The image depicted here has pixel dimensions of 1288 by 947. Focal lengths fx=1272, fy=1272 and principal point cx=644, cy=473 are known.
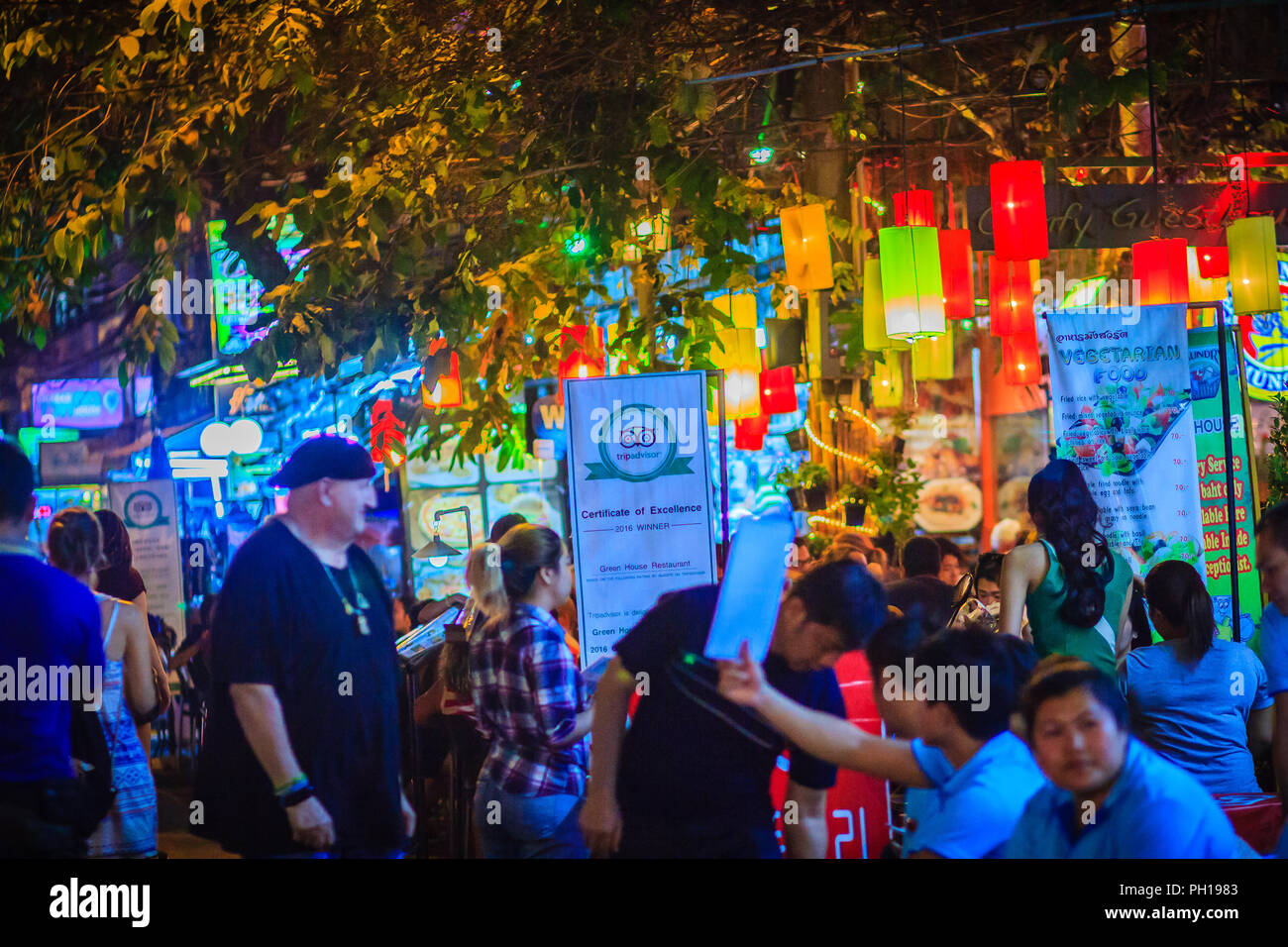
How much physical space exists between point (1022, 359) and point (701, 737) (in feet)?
19.6

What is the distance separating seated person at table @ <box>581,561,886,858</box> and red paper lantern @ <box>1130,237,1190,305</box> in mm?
3424

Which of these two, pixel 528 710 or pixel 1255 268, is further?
pixel 1255 268

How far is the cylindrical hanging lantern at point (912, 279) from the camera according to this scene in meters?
6.62

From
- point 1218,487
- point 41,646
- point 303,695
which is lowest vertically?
point 303,695

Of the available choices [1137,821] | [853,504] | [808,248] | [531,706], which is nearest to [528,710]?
[531,706]

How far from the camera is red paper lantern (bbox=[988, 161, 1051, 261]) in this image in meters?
6.59

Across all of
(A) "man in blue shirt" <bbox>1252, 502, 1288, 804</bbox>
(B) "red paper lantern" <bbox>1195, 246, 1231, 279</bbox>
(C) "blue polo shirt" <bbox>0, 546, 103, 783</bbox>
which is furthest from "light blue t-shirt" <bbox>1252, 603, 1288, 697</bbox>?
(C) "blue polo shirt" <bbox>0, 546, 103, 783</bbox>

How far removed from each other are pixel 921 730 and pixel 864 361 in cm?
600

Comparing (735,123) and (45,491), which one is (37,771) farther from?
(45,491)

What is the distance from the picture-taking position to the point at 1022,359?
377 inches

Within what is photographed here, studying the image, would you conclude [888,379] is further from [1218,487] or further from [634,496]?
[634,496]

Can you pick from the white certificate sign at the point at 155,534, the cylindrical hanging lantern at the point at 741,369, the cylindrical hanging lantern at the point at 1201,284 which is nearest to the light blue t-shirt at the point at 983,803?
the cylindrical hanging lantern at the point at 1201,284

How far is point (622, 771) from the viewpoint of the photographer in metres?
4.57
